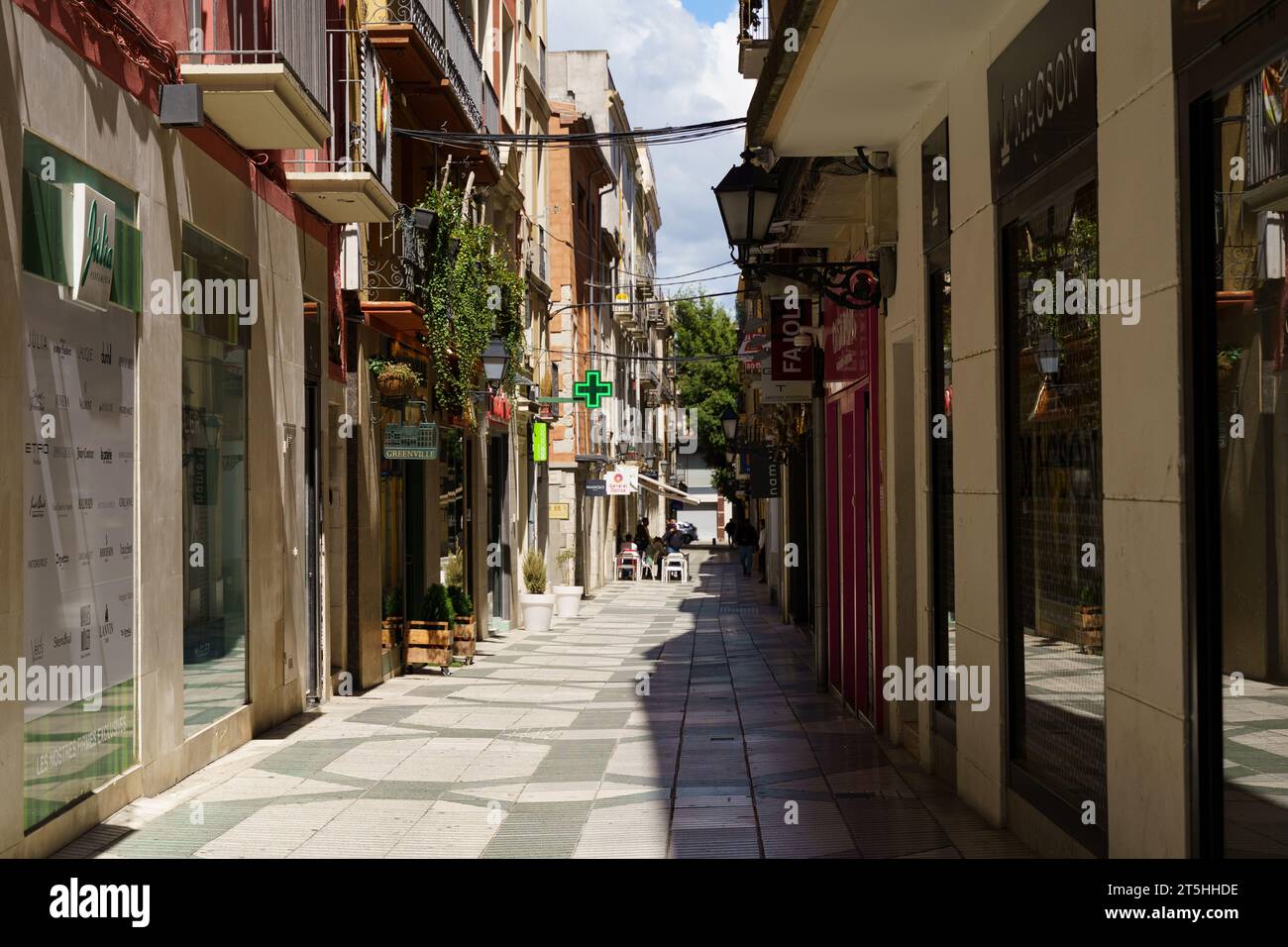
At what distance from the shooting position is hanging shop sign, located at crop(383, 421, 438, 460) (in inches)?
661

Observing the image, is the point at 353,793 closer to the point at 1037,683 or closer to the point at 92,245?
the point at 92,245

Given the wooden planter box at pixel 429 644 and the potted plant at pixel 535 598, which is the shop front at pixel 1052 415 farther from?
the potted plant at pixel 535 598

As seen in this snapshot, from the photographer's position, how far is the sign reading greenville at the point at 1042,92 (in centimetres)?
625

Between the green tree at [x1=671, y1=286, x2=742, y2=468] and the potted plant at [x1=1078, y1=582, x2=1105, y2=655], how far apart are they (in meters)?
66.8

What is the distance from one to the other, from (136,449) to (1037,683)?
553cm

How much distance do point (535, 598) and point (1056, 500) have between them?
19169mm

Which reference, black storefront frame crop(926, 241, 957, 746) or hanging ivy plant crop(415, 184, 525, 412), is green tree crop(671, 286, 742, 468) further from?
black storefront frame crop(926, 241, 957, 746)

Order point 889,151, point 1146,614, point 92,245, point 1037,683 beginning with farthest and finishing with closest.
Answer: point 889,151 < point 92,245 < point 1037,683 < point 1146,614

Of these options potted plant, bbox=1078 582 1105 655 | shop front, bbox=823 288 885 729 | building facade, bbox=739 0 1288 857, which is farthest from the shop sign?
shop front, bbox=823 288 885 729

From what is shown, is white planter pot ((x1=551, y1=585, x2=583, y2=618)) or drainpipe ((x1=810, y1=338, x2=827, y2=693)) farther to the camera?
white planter pot ((x1=551, y1=585, x2=583, y2=618))

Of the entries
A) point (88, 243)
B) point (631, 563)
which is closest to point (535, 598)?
point (88, 243)

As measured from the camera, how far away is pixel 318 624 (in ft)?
48.0

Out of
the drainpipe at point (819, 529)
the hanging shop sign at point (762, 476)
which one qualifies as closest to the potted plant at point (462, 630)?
the drainpipe at point (819, 529)
